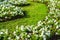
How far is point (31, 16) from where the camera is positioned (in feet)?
46.8

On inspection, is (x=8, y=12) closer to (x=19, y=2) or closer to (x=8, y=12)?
(x=8, y=12)

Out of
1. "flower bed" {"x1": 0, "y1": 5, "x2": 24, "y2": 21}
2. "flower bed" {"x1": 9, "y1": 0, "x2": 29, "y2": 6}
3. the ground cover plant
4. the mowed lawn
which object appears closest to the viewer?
the ground cover plant

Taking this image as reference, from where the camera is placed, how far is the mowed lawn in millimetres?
12591

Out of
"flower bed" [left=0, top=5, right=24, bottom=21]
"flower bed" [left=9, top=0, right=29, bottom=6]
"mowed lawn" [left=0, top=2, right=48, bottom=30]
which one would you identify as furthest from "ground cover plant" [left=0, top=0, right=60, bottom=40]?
"flower bed" [left=9, top=0, right=29, bottom=6]

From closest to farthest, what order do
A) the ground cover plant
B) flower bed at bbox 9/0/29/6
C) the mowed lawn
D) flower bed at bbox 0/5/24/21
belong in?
the ground cover plant < the mowed lawn < flower bed at bbox 0/5/24/21 < flower bed at bbox 9/0/29/6

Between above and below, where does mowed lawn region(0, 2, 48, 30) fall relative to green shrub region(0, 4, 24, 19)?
below

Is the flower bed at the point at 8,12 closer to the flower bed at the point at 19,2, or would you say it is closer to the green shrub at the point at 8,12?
the green shrub at the point at 8,12

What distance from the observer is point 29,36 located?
962 cm

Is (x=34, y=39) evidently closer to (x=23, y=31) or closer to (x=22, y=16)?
(x=23, y=31)

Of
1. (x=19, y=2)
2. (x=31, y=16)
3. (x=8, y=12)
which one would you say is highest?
(x=8, y=12)

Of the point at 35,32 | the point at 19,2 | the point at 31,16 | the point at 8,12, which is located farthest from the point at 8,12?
the point at 35,32

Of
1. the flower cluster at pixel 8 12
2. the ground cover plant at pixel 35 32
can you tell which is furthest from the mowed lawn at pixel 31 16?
the ground cover plant at pixel 35 32

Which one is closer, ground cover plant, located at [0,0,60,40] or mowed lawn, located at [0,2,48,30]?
→ ground cover plant, located at [0,0,60,40]

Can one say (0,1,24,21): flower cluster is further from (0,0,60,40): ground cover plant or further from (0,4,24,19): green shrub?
(0,0,60,40): ground cover plant
